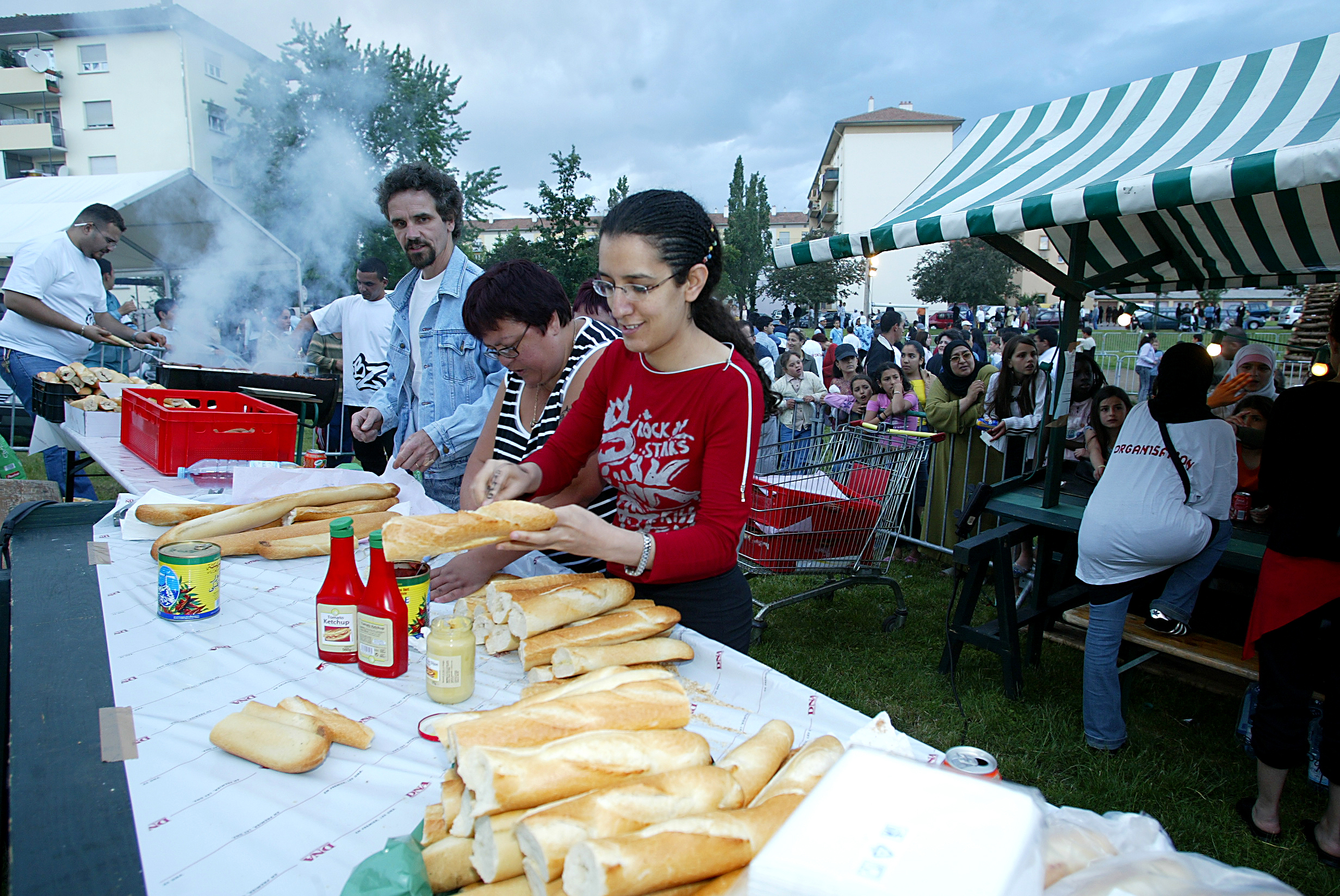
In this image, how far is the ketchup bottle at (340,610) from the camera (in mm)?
1908

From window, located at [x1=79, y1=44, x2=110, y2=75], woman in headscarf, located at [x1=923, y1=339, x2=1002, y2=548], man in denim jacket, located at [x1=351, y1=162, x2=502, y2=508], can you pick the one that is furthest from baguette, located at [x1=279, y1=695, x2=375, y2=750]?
window, located at [x1=79, y1=44, x2=110, y2=75]

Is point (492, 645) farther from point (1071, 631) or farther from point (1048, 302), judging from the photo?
point (1048, 302)

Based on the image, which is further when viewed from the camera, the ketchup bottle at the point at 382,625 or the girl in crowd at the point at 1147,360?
the girl in crowd at the point at 1147,360

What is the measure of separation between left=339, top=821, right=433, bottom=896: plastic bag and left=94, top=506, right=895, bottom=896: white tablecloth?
145mm

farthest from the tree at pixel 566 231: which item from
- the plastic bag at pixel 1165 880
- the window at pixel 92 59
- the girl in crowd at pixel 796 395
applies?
the window at pixel 92 59

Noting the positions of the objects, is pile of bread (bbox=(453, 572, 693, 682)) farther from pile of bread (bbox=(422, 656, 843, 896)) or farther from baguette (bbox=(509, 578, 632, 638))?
pile of bread (bbox=(422, 656, 843, 896))

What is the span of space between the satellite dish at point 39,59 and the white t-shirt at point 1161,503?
158ft

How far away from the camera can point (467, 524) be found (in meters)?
1.78

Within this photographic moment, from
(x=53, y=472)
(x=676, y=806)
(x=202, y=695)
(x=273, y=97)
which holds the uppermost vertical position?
(x=273, y=97)

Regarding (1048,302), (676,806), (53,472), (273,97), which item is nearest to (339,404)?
(53,472)

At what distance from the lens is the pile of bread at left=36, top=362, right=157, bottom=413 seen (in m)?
5.05

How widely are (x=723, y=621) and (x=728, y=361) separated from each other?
81 cm

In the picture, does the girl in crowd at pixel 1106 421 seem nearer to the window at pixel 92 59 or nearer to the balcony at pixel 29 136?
the window at pixel 92 59

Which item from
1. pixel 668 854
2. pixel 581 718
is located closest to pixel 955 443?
pixel 581 718
